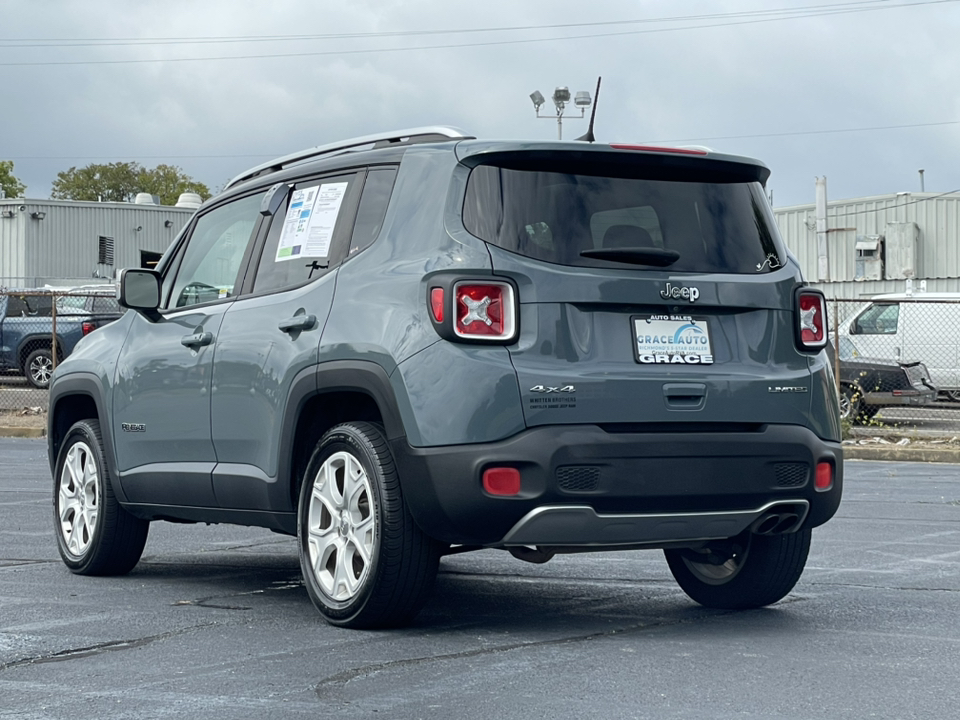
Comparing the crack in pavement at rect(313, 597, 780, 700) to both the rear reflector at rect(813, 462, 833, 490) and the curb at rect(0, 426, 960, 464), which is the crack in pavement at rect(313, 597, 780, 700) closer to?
the rear reflector at rect(813, 462, 833, 490)

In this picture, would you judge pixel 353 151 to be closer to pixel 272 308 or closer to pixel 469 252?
pixel 272 308

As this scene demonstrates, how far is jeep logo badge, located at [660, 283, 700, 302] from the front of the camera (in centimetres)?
569

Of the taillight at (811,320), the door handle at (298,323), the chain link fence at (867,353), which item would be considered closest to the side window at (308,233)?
the door handle at (298,323)

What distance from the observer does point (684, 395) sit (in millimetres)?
5594

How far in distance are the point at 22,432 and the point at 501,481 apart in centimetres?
1646

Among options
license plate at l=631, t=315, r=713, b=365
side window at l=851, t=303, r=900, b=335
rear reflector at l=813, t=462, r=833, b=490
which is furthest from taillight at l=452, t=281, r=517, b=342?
side window at l=851, t=303, r=900, b=335

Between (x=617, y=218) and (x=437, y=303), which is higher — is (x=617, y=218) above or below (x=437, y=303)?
above

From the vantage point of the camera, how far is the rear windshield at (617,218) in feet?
18.5

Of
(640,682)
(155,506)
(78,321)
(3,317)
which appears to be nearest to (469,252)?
(640,682)

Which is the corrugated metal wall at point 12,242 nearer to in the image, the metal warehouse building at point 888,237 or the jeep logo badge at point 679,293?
the metal warehouse building at point 888,237

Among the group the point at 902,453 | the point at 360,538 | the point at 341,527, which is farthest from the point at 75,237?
the point at 360,538

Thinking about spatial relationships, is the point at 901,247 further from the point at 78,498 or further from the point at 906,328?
the point at 78,498

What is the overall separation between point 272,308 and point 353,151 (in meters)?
0.77

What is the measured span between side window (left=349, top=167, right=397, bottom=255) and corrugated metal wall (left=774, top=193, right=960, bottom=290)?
35.7m
